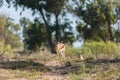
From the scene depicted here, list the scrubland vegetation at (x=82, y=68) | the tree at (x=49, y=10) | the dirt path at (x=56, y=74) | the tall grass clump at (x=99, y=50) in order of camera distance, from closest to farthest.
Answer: the scrubland vegetation at (x=82, y=68)
the dirt path at (x=56, y=74)
the tall grass clump at (x=99, y=50)
the tree at (x=49, y=10)

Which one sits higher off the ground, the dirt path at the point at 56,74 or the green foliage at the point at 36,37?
the dirt path at the point at 56,74

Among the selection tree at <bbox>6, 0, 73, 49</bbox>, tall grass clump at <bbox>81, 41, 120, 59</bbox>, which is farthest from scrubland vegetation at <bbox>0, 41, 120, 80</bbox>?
tree at <bbox>6, 0, 73, 49</bbox>

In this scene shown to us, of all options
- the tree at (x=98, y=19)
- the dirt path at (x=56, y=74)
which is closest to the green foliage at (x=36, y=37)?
Result: the tree at (x=98, y=19)

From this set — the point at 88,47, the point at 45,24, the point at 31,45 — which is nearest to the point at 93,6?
the point at 45,24

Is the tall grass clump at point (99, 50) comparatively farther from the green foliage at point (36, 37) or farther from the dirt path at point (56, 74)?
the green foliage at point (36, 37)

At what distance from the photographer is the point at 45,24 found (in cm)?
3859

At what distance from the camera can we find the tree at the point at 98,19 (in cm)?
3767

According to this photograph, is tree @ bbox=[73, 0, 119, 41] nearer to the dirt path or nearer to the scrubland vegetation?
the scrubland vegetation

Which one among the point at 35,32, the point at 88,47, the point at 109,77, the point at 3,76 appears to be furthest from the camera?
the point at 35,32

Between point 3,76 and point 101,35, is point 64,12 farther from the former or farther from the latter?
point 3,76

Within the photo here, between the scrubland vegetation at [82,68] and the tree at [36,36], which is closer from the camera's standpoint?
the scrubland vegetation at [82,68]

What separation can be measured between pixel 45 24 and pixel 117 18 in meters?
6.51

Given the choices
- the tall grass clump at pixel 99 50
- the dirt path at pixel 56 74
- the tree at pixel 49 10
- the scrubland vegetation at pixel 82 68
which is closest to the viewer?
the scrubland vegetation at pixel 82 68

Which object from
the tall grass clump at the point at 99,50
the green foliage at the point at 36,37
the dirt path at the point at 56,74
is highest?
the dirt path at the point at 56,74
